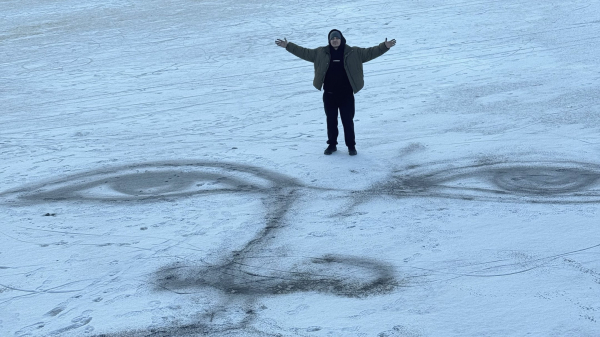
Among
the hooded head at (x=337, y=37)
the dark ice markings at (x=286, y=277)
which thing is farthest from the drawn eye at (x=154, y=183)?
the dark ice markings at (x=286, y=277)

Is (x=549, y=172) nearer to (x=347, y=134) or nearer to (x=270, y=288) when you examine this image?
(x=347, y=134)

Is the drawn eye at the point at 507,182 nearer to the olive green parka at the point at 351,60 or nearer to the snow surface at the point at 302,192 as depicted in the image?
the snow surface at the point at 302,192

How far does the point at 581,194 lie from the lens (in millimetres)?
6906

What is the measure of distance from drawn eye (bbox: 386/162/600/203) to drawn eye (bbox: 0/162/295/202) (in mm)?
1461

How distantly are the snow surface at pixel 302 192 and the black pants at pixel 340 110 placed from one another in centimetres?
30

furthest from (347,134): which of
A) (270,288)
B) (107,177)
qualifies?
(270,288)

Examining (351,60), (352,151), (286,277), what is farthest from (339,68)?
(286,277)

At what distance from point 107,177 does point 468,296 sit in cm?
494

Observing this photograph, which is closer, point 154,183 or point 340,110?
point 154,183

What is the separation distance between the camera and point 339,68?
8.20 meters

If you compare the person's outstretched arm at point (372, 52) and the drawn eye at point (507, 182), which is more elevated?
the person's outstretched arm at point (372, 52)

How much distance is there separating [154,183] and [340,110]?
94.8 inches

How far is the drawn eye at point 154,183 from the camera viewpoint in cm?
774

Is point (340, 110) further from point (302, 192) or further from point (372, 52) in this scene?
point (302, 192)
